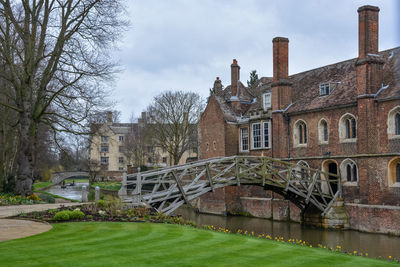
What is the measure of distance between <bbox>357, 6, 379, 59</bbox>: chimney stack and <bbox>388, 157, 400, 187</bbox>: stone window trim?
6087mm

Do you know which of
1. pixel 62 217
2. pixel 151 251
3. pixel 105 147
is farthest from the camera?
pixel 105 147

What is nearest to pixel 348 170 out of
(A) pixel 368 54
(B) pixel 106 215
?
(A) pixel 368 54

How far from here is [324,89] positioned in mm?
28797

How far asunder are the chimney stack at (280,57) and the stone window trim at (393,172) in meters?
10.3

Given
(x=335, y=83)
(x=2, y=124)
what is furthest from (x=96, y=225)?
→ (x=2, y=124)

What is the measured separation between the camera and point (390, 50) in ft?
89.5

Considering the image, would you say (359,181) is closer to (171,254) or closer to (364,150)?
(364,150)

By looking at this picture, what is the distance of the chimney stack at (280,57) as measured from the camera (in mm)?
31156

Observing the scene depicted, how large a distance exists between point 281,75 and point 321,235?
39.5 feet

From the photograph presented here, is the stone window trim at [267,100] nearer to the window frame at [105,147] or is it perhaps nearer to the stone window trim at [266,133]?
the stone window trim at [266,133]

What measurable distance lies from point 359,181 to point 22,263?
67.6 ft

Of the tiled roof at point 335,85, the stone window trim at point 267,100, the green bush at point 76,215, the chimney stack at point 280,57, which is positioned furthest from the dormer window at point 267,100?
the green bush at point 76,215

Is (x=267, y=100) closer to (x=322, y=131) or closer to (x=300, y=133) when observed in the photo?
(x=300, y=133)

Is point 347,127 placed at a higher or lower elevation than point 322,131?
higher
